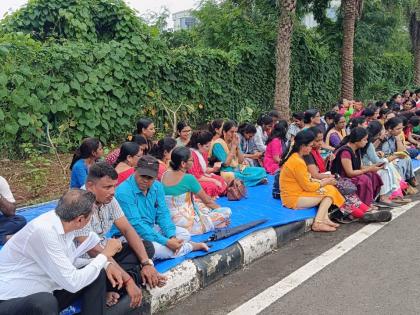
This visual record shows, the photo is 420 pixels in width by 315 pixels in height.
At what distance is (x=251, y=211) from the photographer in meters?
6.34

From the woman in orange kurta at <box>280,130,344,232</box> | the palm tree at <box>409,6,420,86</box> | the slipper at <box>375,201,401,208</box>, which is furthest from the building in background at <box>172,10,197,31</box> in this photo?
the woman in orange kurta at <box>280,130,344,232</box>

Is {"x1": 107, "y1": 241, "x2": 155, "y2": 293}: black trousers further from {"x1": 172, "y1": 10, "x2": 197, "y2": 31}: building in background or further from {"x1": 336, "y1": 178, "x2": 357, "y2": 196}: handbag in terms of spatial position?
{"x1": 172, "y1": 10, "x2": 197, "y2": 31}: building in background

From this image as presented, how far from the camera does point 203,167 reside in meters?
7.01

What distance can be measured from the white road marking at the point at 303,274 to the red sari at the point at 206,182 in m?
2.15

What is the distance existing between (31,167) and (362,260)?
5857mm

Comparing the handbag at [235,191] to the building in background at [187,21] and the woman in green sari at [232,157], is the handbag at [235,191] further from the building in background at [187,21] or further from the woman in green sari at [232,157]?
the building in background at [187,21]

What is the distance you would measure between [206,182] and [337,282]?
120 inches

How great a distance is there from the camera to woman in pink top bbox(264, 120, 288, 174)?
28.0ft

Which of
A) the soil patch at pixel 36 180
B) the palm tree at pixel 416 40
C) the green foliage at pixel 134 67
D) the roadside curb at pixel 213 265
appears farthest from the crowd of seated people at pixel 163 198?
the palm tree at pixel 416 40

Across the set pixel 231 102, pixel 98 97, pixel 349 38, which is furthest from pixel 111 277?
pixel 349 38

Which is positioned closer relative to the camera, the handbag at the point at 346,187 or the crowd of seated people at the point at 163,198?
the crowd of seated people at the point at 163,198

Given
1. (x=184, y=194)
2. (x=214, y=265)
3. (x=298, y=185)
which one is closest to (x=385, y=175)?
(x=298, y=185)

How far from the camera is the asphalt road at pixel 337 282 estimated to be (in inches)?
153

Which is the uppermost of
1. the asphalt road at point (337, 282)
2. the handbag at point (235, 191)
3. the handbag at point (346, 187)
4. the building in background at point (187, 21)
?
the building in background at point (187, 21)
